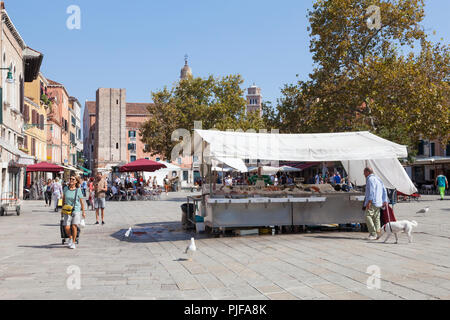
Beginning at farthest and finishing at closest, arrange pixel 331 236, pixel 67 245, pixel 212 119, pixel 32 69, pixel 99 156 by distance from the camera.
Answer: pixel 99 156, pixel 212 119, pixel 32 69, pixel 331 236, pixel 67 245

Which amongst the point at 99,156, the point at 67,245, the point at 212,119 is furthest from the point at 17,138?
the point at 99,156

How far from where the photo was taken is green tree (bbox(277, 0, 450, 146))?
93.4 feet

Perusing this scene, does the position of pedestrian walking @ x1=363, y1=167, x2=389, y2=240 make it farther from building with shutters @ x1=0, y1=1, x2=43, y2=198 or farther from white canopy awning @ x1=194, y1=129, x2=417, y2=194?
building with shutters @ x1=0, y1=1, x2=43, y2=198

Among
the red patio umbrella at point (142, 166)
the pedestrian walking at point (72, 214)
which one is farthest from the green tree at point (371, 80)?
the pedestrian walking at point (72, 214)

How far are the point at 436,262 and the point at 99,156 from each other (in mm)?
83999

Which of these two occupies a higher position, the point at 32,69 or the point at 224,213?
the point at 32,69

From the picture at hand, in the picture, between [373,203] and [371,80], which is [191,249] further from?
[371,80]

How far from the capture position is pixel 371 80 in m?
29.3

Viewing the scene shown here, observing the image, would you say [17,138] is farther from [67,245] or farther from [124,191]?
[67,245]

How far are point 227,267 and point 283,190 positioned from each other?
19.4 ft

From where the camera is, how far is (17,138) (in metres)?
34.9

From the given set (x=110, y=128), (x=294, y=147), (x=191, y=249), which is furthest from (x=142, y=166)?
(x=110, y=128)

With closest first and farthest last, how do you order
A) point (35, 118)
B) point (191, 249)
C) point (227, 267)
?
1. point (227, 267)
2. point (191, 249)
3. point (35, 118)

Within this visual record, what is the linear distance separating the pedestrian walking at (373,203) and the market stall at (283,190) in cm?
132
